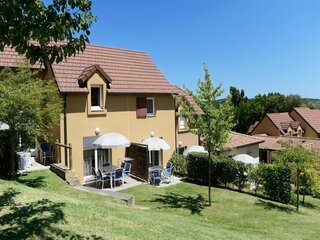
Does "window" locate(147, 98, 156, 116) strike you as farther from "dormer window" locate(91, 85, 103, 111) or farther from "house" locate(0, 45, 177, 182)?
"dormer window" locate(91, 85, 103, 111)

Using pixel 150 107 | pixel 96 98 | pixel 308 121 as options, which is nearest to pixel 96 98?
pixel 96 98

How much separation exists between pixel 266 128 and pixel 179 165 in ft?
111

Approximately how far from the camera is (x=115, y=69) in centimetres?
2475

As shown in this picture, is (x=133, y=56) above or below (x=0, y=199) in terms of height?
above

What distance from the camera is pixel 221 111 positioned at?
16.1 m

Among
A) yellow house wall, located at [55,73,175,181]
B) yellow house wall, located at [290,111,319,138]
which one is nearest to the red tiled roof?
yellow house wall, located at [290,111,319,138]

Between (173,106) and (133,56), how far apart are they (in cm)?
615

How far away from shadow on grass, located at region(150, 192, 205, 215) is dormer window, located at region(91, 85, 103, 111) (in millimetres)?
8039

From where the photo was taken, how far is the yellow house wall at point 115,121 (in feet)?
66.2

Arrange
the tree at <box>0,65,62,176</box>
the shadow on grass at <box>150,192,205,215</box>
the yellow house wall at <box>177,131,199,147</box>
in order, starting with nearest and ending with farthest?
the tree at <box>0,65,62,176</box> < the shadow on grass at <box>150,192,205,215</box> < the yellow house wall at <box>177,131,199,147</box>

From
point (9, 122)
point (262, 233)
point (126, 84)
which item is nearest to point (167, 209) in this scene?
point (262, 233)

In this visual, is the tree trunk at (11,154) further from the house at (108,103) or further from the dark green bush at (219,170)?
the dark green bush at (219,170)

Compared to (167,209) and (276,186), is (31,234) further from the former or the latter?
(276,186)

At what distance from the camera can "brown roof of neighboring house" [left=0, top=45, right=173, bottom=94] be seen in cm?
2008
